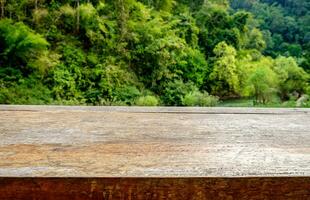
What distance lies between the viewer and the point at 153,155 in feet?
1.01

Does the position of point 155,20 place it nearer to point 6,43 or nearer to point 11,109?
point 6,43

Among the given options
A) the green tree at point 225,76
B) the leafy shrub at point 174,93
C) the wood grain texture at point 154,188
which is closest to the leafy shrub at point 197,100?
the leafy shrub at point 174,93

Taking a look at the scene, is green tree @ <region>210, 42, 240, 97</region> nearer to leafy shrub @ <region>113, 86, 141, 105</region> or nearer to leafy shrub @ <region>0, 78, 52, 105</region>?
leafy shrub @ <region>113, 86, 141, 105</region>

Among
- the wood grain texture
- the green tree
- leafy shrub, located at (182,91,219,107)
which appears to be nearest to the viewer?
the wood grain texture

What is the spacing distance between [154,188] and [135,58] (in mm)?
8827

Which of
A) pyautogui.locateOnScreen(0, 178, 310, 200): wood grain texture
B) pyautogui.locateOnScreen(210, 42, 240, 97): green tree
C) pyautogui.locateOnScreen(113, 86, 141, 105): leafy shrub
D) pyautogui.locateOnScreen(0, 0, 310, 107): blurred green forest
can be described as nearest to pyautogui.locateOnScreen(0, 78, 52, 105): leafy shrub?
pyautogui.locateOnScreen(0, 0, 310, 107): blurred green forest

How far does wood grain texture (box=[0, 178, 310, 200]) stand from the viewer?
0.25 metres

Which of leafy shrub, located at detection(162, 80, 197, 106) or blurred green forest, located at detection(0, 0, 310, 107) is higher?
blurred green forest, located at detection(0, 0, 310, 107)

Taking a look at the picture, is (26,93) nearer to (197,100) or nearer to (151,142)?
(197,100)

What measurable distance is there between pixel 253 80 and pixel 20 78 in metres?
5.47

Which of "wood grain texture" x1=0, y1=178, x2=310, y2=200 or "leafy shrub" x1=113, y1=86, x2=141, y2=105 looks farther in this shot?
"leafy shrub" x1=113, y1=86, x2=141, y2=105

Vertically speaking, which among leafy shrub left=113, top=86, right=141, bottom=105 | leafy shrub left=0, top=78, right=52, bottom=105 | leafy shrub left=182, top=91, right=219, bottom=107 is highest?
leafy shrub left=0, top=78, right=52, bottom=105

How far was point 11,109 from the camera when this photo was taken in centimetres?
52

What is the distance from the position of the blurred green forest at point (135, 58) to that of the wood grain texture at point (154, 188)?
6.53 meters
